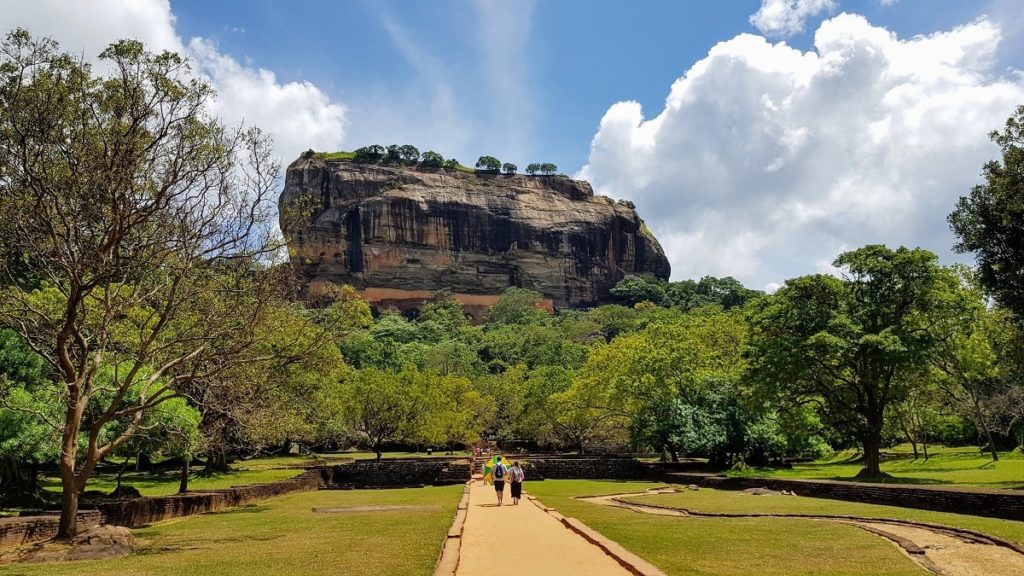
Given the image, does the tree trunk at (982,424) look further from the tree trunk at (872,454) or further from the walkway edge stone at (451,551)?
the walkway edge stone at (451,551)

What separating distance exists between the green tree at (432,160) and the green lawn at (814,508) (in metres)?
116

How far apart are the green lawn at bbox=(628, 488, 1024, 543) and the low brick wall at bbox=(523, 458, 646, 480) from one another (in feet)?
34.0

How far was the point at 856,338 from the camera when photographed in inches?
949

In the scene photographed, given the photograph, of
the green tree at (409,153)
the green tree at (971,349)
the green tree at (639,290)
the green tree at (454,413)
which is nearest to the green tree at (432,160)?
the green tree at (409,153)

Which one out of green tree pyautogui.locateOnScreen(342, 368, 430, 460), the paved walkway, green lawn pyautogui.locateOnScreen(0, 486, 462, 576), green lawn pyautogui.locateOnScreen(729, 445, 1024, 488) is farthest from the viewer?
green tree pyautogui.locateOnScreen(342, 368, 430, 460)

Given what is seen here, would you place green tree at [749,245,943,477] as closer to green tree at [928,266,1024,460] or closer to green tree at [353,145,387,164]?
green tree at [928,266,1024,460]

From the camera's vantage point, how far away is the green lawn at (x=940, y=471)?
21.4m

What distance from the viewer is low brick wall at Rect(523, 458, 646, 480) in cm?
3319

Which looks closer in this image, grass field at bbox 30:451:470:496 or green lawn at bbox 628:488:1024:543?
green lawn at bbox 628:488:1024:543

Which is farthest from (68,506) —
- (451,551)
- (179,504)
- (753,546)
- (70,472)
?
(753,546)

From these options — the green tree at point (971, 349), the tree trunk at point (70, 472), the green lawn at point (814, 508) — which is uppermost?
the green tree at point (971, 349)

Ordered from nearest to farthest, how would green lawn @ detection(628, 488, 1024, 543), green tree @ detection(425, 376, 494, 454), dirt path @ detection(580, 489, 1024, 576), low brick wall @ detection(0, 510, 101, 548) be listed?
dirt path @ detection(580, 489, 1024, 576), low brick wall @ detection(0, 510, 101, 548), green lawn @ detection(628, 488, 1024, 543), green tree @ detection(425, 376, 494, 454)

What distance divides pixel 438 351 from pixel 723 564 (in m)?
65.8

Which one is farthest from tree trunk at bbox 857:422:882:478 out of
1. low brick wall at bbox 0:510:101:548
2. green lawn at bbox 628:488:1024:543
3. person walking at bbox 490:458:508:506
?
low brick wall at bbox 0:510:101:548
